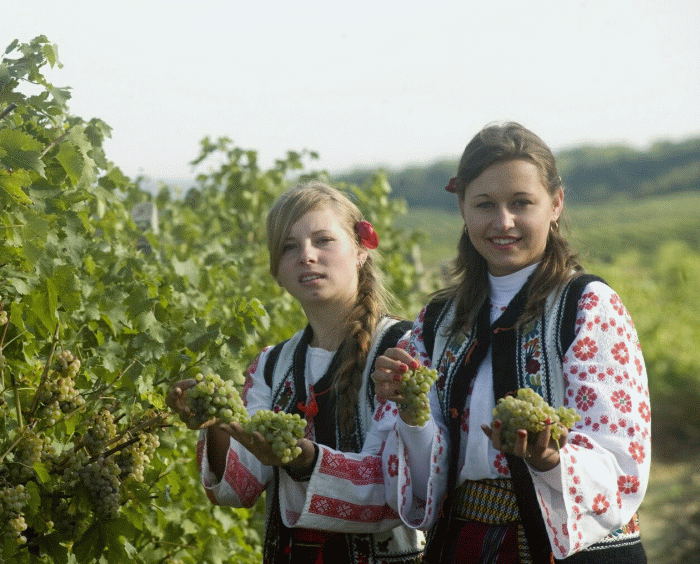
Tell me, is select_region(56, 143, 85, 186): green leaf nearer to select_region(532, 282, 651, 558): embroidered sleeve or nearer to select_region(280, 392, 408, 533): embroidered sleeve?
select_region(280, 392, 408, 533): embroidered sleeve

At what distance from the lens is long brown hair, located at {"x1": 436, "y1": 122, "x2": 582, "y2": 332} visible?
200 centimetres

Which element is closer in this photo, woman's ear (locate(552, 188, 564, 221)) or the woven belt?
the woven belt

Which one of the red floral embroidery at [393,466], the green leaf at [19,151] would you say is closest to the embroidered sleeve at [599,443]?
the red floral embroidery at [393,466]

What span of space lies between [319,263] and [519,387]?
0.67 m

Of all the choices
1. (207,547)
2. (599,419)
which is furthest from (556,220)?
(207,547)

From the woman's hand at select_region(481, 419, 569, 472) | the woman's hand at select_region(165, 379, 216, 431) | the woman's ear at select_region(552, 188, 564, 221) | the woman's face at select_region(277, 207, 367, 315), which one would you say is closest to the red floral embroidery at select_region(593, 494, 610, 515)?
the woman's hand at select_region(481, 419, 569, 472)

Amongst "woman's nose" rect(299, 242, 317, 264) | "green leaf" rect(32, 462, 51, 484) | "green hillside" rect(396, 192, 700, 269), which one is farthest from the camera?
"green hillside" rect(396, 192, 700, 269)

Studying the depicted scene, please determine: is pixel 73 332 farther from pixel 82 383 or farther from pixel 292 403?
pixel 292 403

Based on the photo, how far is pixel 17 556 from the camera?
2025 mm

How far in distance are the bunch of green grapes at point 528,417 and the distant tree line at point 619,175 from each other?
83.0 feet

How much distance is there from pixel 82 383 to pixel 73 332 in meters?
0.20

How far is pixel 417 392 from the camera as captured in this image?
73.9 inches

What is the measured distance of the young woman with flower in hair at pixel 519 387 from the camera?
1.77 metres

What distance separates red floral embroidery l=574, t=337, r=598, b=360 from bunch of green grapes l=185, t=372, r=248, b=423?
671 millimetres
